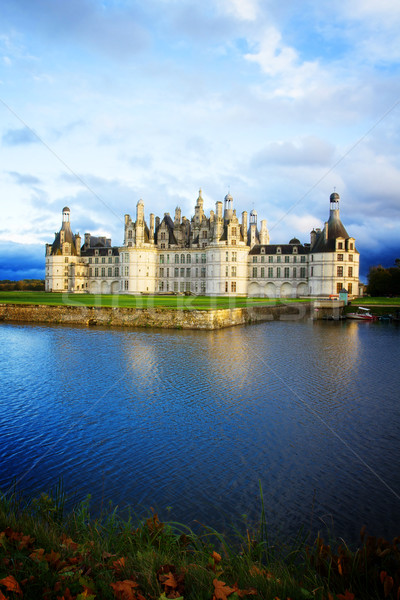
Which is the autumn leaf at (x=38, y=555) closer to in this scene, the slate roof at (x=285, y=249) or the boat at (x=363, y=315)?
the boat at (x=363, y=315)

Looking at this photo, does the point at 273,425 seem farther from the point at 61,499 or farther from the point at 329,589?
the point at 329,589

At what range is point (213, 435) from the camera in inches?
433

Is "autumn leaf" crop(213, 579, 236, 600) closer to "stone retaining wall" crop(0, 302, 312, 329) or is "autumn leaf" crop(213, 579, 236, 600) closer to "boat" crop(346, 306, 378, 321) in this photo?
"stone retaining wall" crop(0, 302, 312, 329)

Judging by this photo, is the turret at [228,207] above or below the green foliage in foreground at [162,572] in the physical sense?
above

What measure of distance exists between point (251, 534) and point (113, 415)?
6315 millimetres

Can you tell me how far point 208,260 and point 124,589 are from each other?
6689cm

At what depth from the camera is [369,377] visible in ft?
58.8

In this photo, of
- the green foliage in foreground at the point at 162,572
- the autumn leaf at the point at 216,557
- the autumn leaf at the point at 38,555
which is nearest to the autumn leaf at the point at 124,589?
the green foliage in foreground at the point at 162,572

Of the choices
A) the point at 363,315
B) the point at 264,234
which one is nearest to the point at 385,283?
the point at 264,234

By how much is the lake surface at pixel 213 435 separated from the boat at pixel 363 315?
27418mm

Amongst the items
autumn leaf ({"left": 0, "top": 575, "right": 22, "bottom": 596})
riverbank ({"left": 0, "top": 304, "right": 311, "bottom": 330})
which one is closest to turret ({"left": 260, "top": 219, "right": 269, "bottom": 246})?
riverbank ({"left": 0, "top": 304, "right": 311, "bottom": 330})

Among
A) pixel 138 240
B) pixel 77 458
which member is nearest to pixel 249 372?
pixel 77 458

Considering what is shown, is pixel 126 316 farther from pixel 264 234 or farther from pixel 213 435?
pixel 264 234

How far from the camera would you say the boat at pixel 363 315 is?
46719 mm
